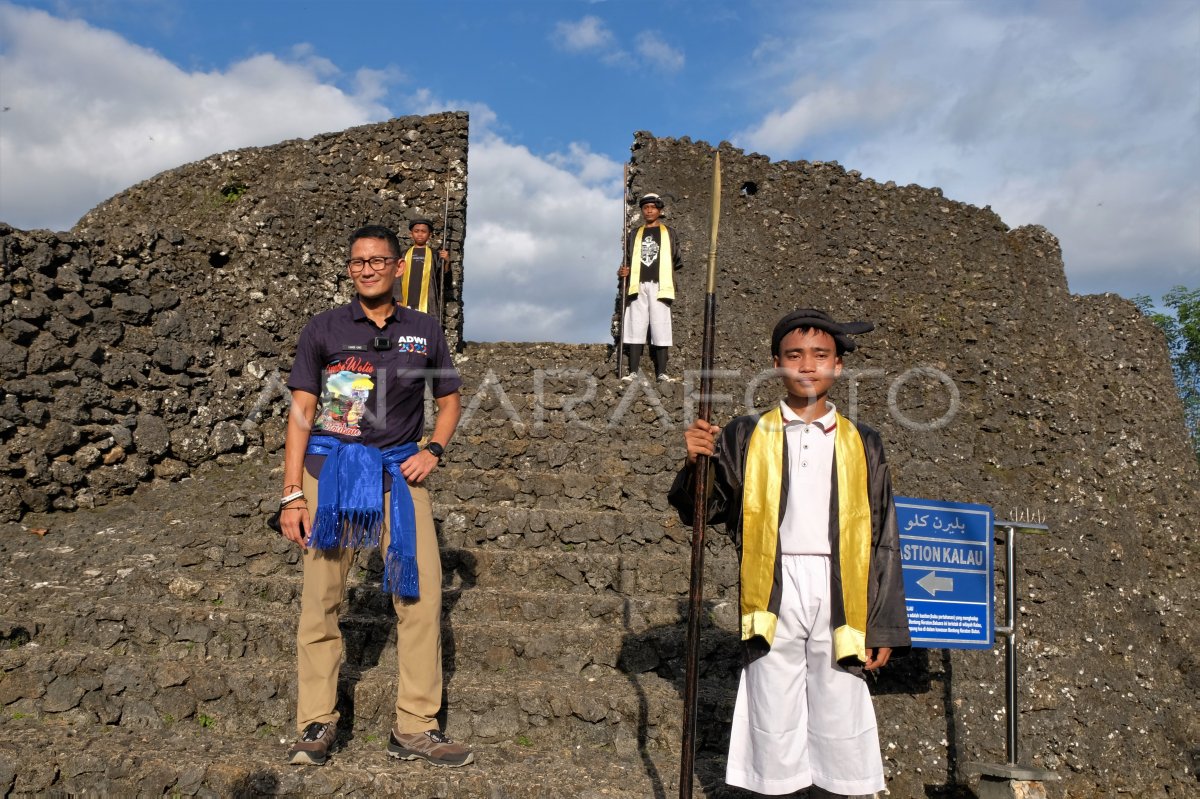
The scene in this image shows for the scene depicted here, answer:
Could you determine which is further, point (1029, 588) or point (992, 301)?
point (992, 301)

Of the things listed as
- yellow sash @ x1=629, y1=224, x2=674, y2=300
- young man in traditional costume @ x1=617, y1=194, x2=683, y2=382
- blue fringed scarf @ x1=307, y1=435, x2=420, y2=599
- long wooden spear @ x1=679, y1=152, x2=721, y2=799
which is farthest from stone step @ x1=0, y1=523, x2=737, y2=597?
yellow sash @ x1=629, y1=224, x2=674, y2=300

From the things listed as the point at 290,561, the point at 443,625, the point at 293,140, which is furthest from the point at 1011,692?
the point at 293,140

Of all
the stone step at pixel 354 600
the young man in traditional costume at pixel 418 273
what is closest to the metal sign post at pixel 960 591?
the stone step at pixel 354 600

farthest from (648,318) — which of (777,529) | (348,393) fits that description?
(777,529)

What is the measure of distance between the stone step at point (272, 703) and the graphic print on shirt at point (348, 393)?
124 centimetres

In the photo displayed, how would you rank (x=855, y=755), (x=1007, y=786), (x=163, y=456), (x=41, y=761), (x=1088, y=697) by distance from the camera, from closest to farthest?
(x=855, y=755) → (x=41, y=761) → (x=1007, y=786) → (x=1088, y=697) → (x=163, y=456)

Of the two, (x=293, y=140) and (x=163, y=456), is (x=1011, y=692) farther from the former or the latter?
(x=293, y=140)

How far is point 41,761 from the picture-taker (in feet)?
10.9

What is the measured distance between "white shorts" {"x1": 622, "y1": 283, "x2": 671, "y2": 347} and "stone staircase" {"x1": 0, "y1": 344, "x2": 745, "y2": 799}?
2409mm

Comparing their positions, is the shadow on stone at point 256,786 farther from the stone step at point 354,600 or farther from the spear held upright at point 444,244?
the spear held upright at point 444,244

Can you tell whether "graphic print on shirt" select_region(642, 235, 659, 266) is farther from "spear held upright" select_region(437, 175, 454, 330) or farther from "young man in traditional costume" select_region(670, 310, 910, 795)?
"young man in traditional costume" select_region(670, 310, 910, 795)

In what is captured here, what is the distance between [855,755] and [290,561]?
3662 mm

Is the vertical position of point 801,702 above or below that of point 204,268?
below

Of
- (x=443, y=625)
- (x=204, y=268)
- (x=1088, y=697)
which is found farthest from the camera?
(x=204, y=268)
